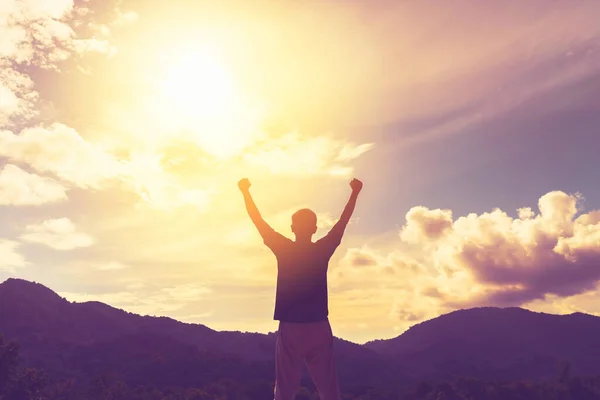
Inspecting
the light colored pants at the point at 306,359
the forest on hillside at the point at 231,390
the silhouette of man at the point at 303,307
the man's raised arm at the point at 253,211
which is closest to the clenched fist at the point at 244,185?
the man's raised arm at the point at 253,211

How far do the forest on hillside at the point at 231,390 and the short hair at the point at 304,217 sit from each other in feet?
335

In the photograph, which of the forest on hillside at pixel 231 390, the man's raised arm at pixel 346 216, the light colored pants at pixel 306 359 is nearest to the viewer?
the light colored pants at pixel 306 359

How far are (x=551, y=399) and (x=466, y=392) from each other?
110 ft

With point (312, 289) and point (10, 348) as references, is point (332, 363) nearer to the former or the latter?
point (312, 289)

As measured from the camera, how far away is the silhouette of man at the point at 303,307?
621cm

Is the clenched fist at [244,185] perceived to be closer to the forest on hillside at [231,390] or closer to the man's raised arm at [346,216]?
the man's raised arm at [346,216]

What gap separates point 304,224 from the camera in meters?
6.55

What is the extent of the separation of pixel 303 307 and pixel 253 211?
1525 mm

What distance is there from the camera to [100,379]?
447ft

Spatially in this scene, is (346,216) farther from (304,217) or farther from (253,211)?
(253,211)

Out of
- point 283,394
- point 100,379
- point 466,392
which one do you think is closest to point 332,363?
point 283,394

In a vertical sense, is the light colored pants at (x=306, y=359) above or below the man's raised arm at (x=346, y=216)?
below

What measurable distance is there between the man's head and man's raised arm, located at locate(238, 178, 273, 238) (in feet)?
1.25

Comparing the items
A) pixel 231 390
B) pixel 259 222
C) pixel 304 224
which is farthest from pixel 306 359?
pixel 231 390
